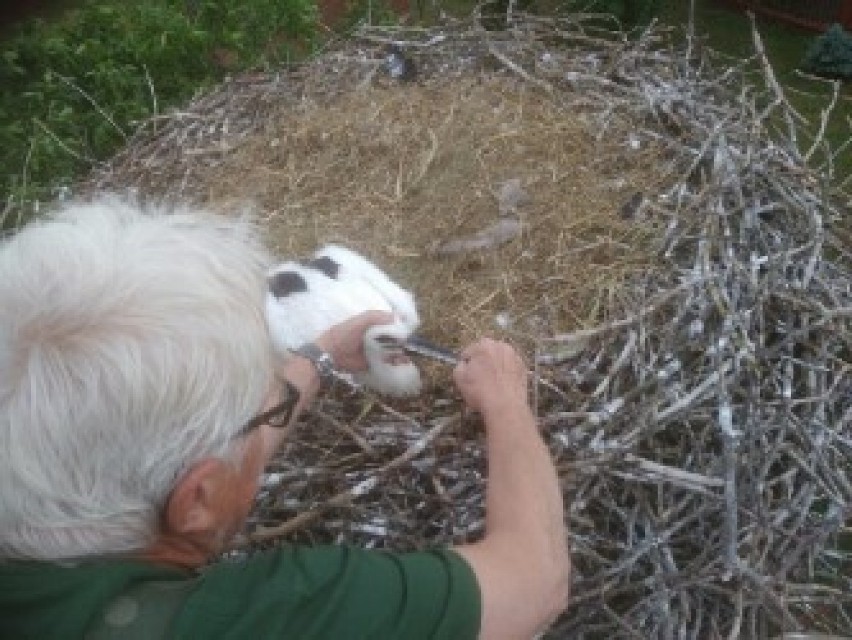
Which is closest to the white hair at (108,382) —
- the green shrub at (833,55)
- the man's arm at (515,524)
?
the man's arm at (515,524)

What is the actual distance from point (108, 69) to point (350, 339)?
1.99 m

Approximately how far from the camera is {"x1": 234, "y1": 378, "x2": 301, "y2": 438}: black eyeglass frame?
5.10 feet

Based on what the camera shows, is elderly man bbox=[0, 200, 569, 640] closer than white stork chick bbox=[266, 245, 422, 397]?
Yes

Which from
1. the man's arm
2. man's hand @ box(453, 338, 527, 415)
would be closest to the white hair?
the man's arm

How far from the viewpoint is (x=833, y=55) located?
574cm

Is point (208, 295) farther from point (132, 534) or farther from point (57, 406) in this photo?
point (132, 534)

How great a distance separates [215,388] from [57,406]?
8.1 inches

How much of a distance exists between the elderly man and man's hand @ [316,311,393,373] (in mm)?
907

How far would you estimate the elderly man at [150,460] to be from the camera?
4.69ft

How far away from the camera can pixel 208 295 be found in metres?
1.51

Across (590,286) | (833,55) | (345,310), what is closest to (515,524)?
(345,310)

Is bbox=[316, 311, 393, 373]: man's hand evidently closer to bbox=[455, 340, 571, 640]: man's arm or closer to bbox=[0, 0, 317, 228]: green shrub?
bbox=[455, 340, 571, 640]: man's arm

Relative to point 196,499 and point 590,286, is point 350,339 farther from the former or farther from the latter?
point 196,499

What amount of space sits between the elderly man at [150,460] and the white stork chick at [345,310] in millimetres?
908
